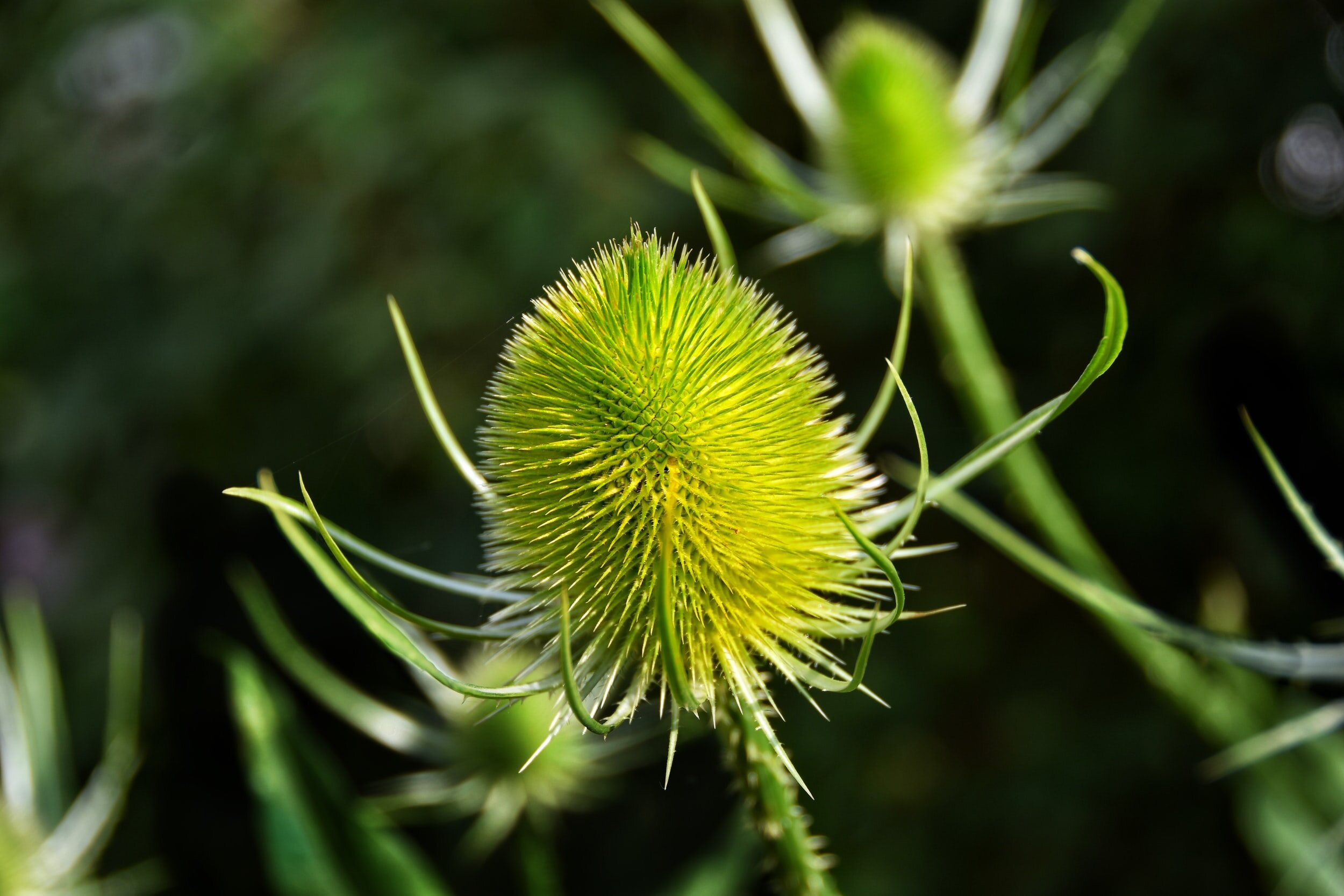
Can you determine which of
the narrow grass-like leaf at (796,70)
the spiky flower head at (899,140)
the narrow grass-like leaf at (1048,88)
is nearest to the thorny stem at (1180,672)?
the spiky flower head at (899,140)

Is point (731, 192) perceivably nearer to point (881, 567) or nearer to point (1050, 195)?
point (1050, 195)

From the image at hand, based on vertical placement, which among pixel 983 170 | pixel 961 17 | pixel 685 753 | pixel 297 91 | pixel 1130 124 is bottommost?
pixel 685 753

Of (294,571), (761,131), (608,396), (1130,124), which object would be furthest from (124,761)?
(1130,124)

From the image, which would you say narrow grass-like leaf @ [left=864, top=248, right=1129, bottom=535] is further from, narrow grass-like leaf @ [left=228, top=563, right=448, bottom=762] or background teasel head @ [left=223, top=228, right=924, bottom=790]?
narrow grass-like leaf @ [left=228, top=563, right=448, bottom=762]

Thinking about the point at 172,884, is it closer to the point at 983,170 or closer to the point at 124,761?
the point at 124,761

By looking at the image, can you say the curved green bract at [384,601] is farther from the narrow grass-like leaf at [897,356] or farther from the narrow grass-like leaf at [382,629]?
the narrow grass-like leaf at [897,356]

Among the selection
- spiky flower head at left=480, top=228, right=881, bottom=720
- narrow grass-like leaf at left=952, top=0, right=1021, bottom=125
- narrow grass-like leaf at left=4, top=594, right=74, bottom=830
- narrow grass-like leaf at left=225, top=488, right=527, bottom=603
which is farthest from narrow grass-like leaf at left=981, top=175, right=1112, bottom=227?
narrow grass-like leaf at left=4, top=594, right=74, bottom=830

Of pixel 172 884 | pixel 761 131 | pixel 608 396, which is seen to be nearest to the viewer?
pixel 608 396
